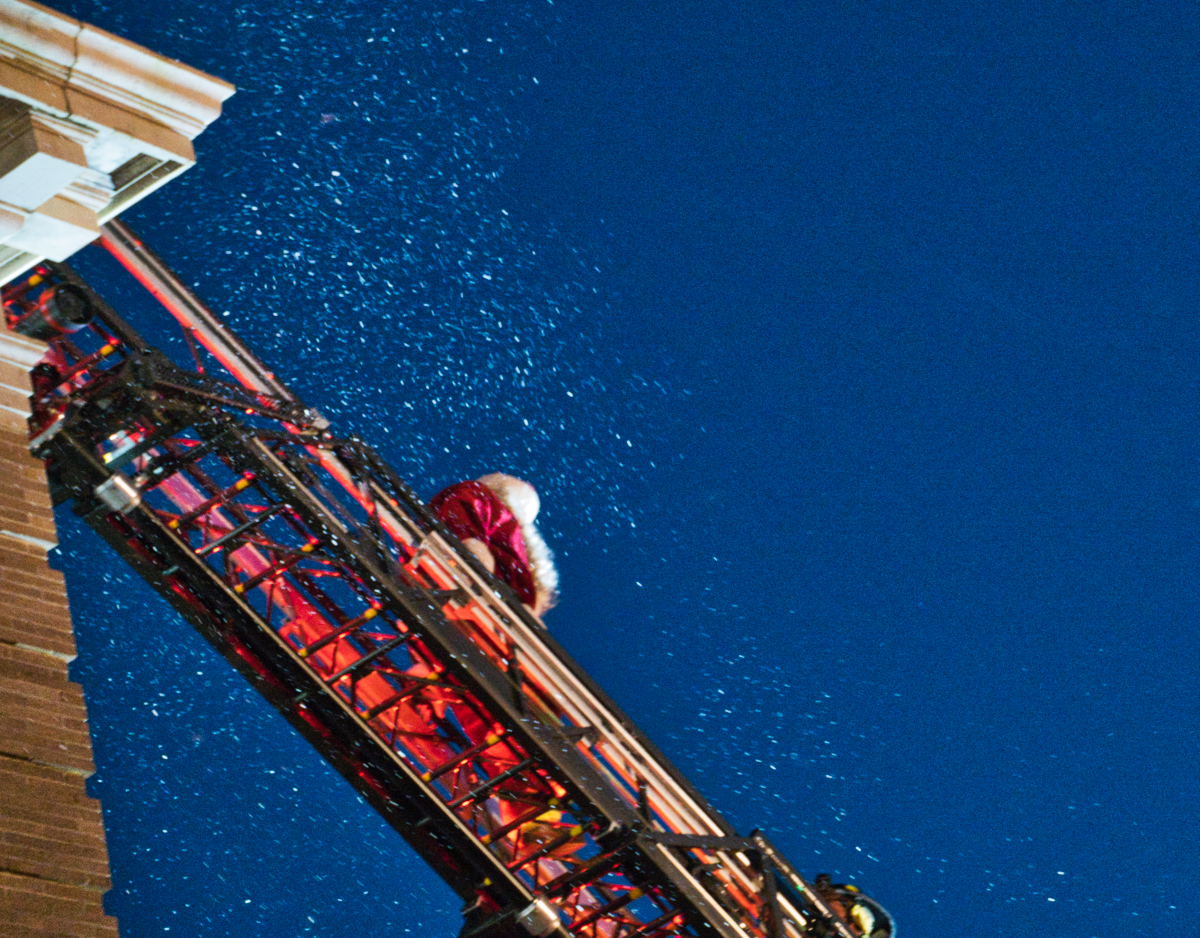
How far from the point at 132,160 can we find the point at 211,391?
9.41ft

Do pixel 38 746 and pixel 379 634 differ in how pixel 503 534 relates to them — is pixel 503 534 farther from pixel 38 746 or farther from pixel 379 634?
pixel 38 746

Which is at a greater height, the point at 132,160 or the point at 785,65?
the point at 785,65

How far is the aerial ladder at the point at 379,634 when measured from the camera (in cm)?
909

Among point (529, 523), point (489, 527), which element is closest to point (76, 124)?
point (489, 527)

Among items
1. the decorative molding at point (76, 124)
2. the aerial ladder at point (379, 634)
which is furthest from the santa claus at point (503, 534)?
the decorative molding at point (76, 124)

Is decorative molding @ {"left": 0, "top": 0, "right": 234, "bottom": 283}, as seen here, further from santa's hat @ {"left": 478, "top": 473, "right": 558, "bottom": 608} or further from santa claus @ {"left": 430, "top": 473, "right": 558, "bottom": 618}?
santa's hat @ {"left": 478, "top": 473, "right": 558, "bottom": 608}

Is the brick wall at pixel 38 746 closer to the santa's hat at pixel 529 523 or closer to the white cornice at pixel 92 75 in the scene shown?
the white cornice at pixel 92 75

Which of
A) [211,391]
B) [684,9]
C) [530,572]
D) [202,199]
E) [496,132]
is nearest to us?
[211,391]

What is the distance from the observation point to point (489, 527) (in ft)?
37.9

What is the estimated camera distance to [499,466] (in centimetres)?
1531

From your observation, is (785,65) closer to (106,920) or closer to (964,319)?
(964,319)

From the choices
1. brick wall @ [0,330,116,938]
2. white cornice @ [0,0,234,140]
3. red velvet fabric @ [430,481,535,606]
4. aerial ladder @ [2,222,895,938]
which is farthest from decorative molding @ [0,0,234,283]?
red velvet fabric @ [430,481,535,606]

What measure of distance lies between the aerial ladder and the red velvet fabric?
4.82 ft

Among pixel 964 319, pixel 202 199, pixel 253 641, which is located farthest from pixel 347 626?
pixel 964 319
